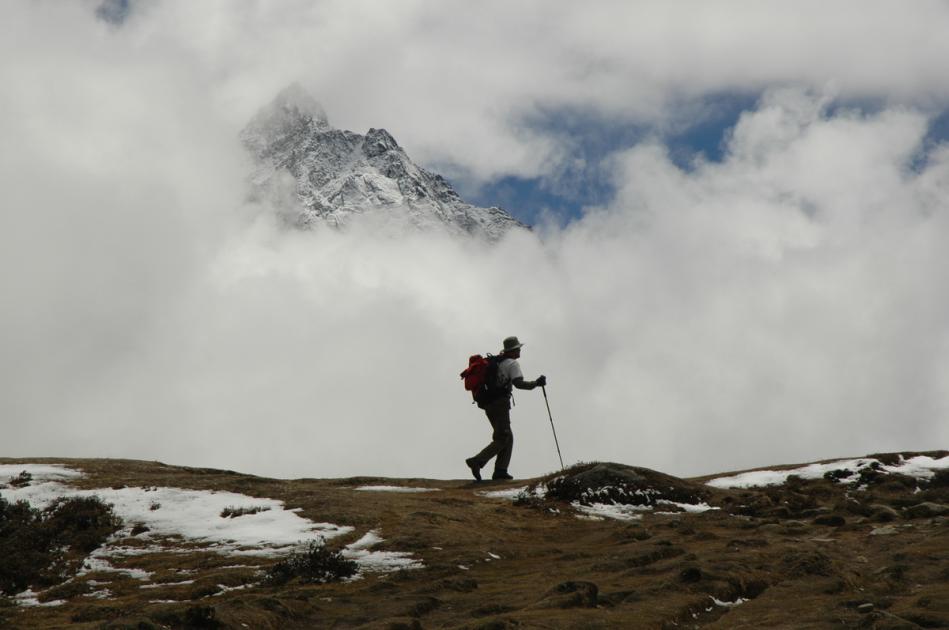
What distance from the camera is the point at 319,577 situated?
12.0 meters

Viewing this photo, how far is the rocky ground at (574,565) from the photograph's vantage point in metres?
9.56

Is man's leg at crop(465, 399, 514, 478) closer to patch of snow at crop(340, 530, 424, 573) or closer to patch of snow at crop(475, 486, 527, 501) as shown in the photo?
patch of snow at crop(475, 486, 527, 501)

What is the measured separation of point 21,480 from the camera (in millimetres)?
18672

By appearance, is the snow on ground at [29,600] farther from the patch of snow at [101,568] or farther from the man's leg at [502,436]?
the man's leg at [502,436]

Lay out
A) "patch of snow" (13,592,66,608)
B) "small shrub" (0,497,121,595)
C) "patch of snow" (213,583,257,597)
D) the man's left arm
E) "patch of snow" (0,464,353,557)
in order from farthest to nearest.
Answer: the man's left arm < "patch of snow" (0,464,353,557) < "small shrub" (0,497,121,595) < "patch of snow" (13,592,66,608) < "patch of snow" (213,583,257,597)

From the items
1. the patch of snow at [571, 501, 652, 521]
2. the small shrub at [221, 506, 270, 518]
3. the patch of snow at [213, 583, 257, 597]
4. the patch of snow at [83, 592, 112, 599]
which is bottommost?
the patch of snow at [83, 592, 112, 599]

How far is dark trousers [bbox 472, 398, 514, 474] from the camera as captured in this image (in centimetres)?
2336

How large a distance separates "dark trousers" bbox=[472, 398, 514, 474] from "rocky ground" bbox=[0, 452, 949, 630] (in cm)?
355

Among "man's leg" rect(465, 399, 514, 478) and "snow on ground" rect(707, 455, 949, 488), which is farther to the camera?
"man's leg" rect(465, 399, 514, 478)

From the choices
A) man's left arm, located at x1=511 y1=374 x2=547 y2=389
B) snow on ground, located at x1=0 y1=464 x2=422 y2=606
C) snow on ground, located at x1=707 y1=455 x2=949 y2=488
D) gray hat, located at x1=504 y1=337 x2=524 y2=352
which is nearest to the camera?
snow on ground, located at x1=0 y1=464 x2=422 y2=606

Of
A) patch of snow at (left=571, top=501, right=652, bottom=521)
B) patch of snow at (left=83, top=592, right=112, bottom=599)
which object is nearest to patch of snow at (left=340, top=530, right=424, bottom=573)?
patch of snow at (left=83, top=592, right=112, bottom=599)

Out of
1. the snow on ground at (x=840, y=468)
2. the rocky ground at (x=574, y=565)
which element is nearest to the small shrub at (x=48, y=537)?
the rocky ground at (x=574, y=565)

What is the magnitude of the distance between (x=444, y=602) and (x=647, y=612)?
95.0 inches

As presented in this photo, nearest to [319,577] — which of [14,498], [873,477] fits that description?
[14,498]
